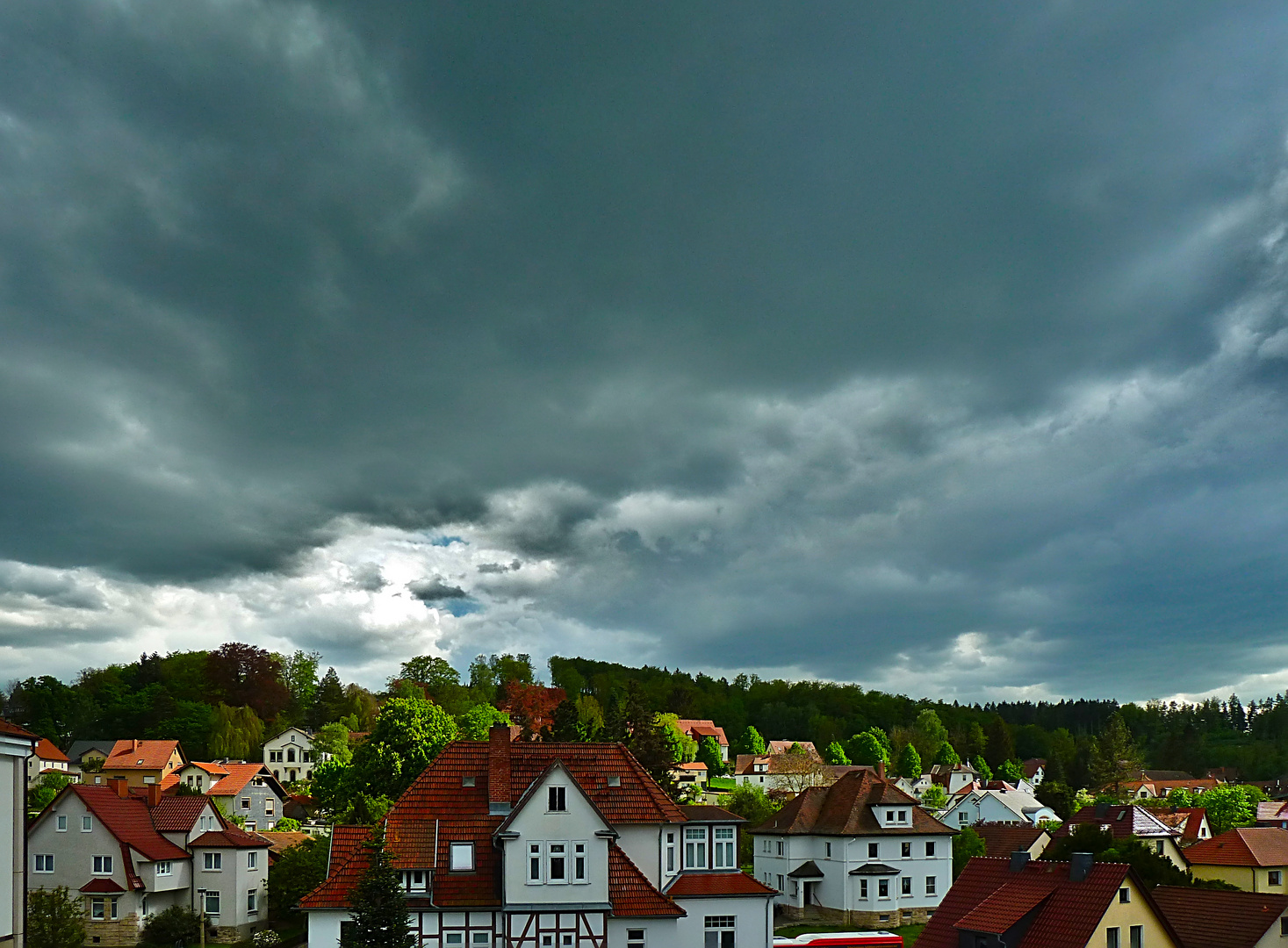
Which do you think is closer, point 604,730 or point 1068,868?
point 1068,868

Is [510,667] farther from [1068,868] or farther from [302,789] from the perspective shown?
[1068,868]

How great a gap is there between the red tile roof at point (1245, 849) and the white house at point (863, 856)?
73.3 feet

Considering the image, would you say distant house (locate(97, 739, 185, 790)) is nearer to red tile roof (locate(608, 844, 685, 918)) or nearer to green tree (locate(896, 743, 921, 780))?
red tile roof (locate(608, 844, 685, 918))

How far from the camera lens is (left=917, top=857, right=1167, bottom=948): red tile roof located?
41.3m

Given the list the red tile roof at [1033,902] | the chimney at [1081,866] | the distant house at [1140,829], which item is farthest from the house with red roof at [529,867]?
the distant house at [1140,829]

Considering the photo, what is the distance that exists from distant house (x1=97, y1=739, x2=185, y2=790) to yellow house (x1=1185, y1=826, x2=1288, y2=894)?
10166 cm

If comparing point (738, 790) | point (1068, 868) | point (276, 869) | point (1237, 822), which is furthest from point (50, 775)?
point (1237, 822)

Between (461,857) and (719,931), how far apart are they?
1209cm

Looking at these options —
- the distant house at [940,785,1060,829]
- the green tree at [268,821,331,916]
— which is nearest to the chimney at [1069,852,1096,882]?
the green tree at [268,821,331,916]

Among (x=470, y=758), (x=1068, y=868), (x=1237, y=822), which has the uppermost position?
(x=470, y=758)

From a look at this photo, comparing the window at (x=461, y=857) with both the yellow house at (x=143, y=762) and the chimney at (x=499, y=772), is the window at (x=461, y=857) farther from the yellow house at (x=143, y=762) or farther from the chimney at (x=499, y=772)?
the yellow house at (x=143, y=762)

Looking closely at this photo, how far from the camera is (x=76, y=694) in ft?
494

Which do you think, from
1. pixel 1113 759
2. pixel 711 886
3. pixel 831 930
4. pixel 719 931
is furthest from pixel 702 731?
pixel 719 931

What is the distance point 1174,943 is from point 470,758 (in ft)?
95.3
